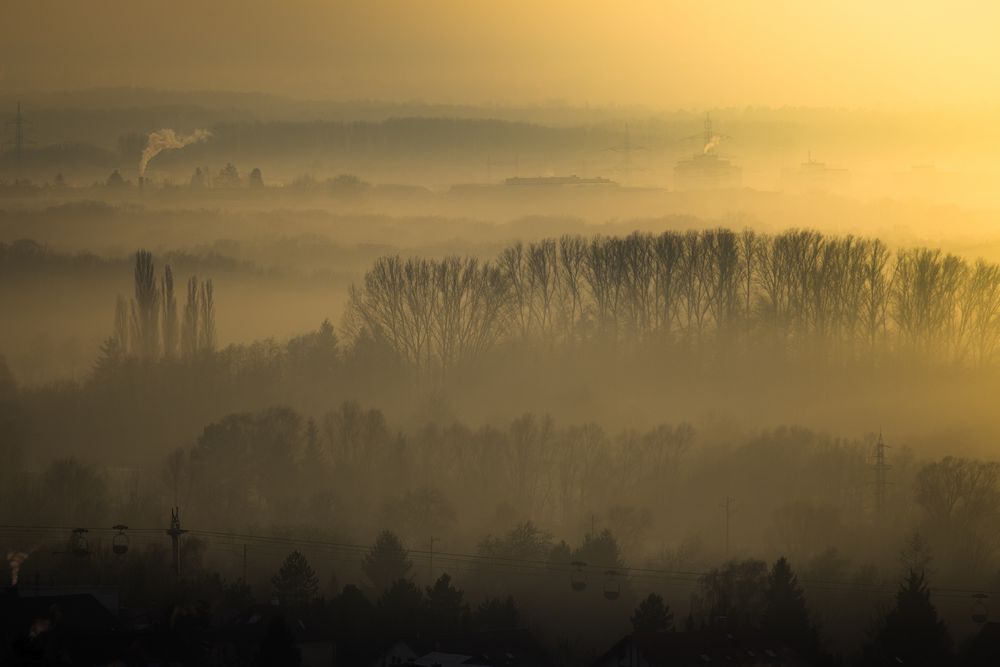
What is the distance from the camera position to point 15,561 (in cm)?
8300

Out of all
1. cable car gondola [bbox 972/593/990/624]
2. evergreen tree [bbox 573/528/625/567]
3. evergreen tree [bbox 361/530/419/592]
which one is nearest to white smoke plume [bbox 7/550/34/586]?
evergreen tree [bbox 361/530/419/592]

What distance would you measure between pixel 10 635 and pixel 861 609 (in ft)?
89.0

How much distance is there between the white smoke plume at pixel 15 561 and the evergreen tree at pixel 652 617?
19.3 metres

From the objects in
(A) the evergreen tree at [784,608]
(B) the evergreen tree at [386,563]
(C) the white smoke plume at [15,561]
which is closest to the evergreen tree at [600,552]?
(B) the evergreen tree at [386,563]

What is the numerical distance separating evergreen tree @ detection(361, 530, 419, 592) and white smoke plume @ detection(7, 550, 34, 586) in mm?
11344

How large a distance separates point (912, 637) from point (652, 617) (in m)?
7.86

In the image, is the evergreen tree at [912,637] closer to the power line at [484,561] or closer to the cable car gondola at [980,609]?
the cable car gondola at [980,609]

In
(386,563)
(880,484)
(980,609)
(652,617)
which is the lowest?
(980,609)

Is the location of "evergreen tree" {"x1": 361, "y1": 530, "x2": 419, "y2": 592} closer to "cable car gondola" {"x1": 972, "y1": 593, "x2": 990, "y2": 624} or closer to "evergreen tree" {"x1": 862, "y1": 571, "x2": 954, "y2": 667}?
"evergreen tree" {"x1": 862, "y1": 571, "x2": 954, "y2": 667}

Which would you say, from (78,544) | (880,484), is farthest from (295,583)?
(880,484)

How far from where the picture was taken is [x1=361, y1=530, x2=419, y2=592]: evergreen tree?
87.0 metres

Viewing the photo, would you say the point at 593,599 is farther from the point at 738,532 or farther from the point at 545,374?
the point at 545,374

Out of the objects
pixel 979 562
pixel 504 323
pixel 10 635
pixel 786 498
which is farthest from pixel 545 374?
pixel 10 635

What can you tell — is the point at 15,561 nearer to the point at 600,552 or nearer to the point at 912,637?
the point at 600,552
